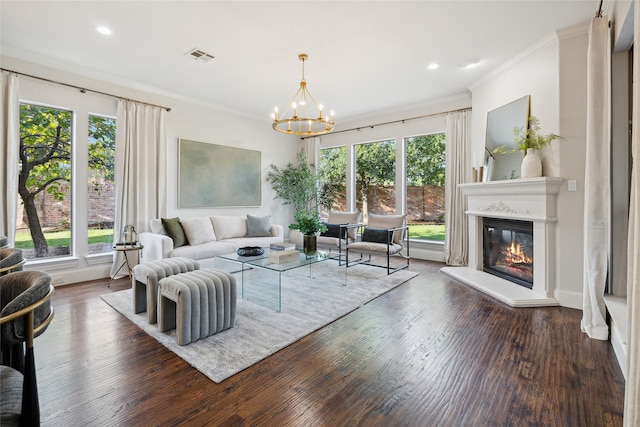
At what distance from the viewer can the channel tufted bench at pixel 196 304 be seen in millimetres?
2240

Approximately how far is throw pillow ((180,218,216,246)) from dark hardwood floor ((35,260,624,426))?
1.77m

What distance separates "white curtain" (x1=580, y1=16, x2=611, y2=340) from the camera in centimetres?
245

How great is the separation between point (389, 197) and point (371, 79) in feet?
8.02

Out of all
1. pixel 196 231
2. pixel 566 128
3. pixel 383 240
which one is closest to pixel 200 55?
pixel 196 231

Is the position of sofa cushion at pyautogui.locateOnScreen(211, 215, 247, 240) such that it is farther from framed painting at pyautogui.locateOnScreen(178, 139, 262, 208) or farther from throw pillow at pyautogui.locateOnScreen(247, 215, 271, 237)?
framed painting at pyautogui.locateOnScreen(178, 139, 262, 208)

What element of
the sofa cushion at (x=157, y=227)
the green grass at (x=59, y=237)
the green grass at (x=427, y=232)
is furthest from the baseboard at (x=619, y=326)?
the green grass at (x=59, y=237)

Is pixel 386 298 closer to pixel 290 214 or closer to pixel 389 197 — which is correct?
pixel 389 197

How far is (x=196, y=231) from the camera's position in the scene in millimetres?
4496

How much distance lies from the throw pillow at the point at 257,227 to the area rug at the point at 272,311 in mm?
1152

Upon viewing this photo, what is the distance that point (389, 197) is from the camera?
5941mm

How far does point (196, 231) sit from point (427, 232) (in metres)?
4.11

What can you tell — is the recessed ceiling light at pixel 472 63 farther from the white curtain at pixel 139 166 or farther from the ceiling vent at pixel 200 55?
the white curtain at pixel 139 166

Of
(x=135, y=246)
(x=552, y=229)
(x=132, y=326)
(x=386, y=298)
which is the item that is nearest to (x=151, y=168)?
(x=135, y=246)

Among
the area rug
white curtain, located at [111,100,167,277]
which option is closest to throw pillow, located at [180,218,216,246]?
white curtain, located at [111,100,167,277]
